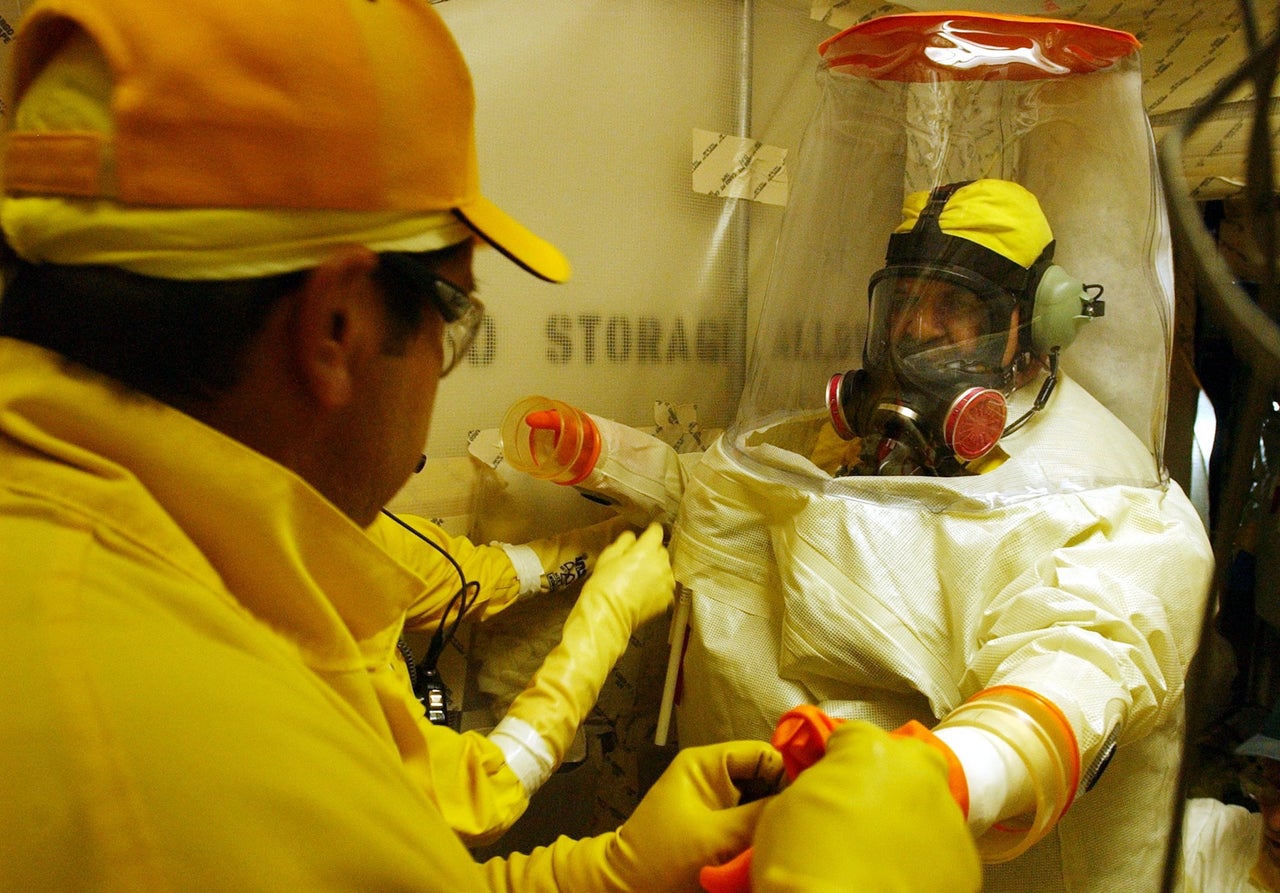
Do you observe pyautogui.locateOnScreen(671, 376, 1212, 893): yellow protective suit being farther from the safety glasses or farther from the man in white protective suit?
the safety glasses

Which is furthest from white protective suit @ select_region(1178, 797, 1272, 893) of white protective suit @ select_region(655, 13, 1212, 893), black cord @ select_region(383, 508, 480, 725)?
black cord @ select_region(383, 508, 480, 725)

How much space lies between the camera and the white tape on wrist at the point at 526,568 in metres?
1.52

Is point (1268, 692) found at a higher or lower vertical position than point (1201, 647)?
lower

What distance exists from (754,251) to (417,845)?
166 centimetres

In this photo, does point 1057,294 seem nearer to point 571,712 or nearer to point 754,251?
point 754,251

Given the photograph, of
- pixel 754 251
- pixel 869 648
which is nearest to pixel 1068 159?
pixel 754 251

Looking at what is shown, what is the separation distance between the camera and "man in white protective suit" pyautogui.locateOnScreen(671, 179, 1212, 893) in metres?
0.90

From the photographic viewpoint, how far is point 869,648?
3.36 ft

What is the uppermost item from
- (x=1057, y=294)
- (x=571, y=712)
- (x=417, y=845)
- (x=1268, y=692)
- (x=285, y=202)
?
(x=285, y=202)

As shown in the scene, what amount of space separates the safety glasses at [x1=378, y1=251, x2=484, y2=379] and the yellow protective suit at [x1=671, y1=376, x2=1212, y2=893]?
564 millimetres

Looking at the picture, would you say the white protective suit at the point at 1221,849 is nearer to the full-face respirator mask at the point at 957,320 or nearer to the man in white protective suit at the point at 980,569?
the man in white protective suit at the point at 980,569

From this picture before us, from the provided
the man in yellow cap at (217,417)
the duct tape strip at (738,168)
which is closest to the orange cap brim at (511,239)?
the man in yellow cap at (217,417)

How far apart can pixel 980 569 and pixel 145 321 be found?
3.07 feet

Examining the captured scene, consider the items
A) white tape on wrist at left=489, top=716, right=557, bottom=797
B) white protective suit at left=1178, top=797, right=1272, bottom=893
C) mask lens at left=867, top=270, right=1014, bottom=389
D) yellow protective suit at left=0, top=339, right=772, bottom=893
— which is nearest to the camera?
yellow protective suit at left=0, top=339, right=772, bottom=893
